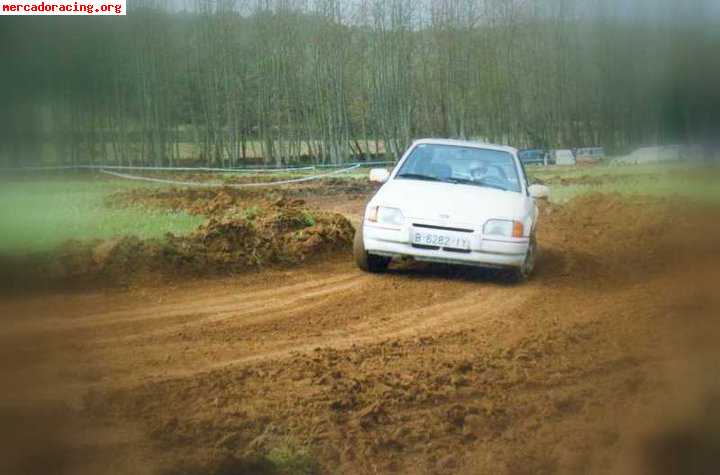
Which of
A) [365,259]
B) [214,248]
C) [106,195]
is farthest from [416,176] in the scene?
[106,195]

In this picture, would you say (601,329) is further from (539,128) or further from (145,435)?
(145,435)

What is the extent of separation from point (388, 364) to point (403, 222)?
4.14 feet

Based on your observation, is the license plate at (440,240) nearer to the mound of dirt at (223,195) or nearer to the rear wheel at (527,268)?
the rear wheel at (527,268)

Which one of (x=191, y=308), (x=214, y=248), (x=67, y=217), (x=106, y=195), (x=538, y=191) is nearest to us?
(x=67, y=217)

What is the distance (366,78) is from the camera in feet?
13.5

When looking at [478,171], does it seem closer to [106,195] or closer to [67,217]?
[106,195]

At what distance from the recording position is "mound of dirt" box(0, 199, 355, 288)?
3.34 metres

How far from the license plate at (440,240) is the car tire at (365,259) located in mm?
220

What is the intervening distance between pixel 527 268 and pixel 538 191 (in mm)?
366

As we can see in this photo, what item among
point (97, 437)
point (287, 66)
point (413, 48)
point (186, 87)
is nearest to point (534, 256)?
point (413, 48)

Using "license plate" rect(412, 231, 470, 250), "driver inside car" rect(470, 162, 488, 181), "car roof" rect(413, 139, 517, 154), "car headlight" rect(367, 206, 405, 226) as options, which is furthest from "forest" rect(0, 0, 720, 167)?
"license plate" rect(412, 231, 470, 250)

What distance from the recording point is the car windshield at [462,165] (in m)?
4.36

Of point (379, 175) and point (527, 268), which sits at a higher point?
point (379, 175)

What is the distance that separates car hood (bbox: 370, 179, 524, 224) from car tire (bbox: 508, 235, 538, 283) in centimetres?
23
